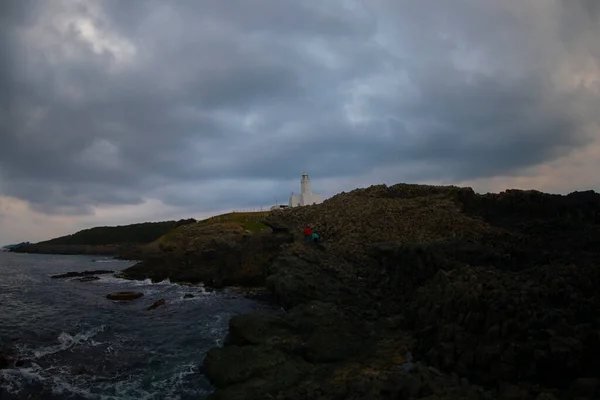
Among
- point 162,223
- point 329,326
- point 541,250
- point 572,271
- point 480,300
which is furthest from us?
point 162,223

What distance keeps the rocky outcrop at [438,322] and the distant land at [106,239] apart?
122 metres

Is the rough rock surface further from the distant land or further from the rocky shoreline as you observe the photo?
the distant land

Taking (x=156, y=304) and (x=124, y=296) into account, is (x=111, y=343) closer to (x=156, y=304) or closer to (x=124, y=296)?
(x=156, y=304)

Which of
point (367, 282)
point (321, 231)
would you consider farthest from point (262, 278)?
point (367, 282)

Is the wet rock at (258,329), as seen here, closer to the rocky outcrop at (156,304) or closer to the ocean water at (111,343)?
the ocean water at (111,343)

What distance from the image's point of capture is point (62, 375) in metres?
16.9

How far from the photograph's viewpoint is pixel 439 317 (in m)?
17.3

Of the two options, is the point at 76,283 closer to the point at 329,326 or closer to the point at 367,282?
the point at 367,282

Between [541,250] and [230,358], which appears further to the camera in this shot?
[541,250]

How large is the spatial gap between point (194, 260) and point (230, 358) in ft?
121

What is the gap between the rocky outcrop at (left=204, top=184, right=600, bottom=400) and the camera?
498 inches

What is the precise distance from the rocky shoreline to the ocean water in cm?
A: 227

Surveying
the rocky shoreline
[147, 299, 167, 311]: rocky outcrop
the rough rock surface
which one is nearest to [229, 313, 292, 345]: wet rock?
the rocky shoreline

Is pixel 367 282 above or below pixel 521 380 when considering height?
above
